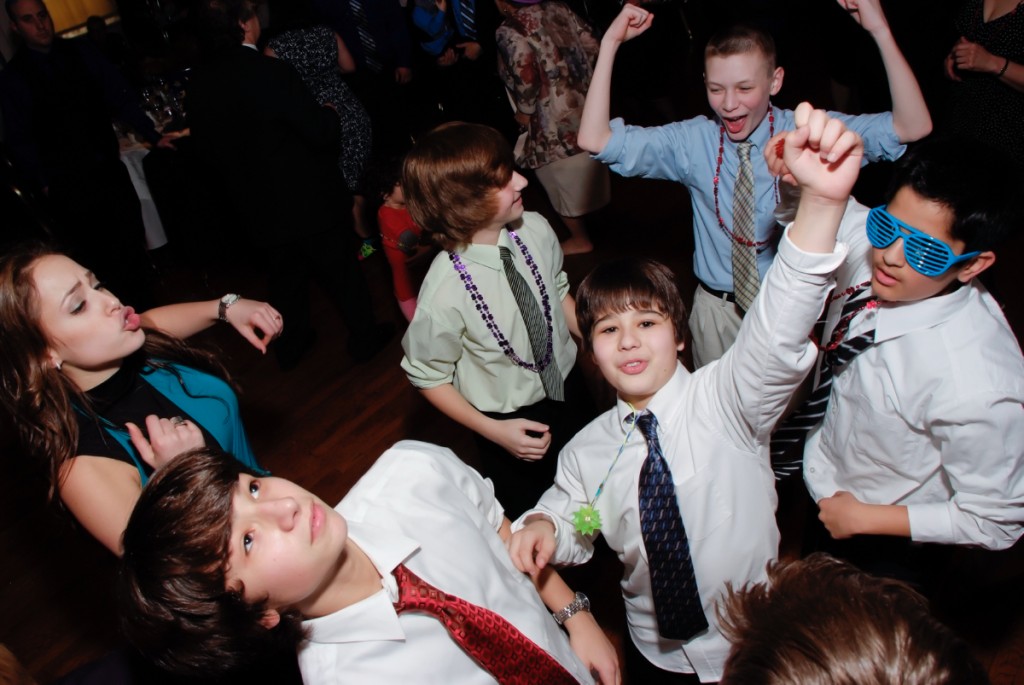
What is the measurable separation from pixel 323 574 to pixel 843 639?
0.78 meters

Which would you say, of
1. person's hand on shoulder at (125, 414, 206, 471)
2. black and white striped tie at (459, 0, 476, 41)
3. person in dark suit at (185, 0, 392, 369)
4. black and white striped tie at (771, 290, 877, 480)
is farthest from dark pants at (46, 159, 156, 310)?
black and white striped tie at (771, 290, 877, 480)

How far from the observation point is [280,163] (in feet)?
10.6

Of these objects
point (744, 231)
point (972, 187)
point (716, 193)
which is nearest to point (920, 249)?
point (972, 187)

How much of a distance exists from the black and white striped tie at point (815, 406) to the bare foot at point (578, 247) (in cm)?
247

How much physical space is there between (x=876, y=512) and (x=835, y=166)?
2.87 ft

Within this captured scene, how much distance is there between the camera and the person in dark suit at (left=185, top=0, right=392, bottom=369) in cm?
291

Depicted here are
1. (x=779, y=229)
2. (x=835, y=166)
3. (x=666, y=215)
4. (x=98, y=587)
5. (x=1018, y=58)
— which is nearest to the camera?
(x=835, y=166)

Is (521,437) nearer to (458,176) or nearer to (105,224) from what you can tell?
(458,176)

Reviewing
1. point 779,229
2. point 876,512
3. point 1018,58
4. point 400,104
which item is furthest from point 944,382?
point 400,104

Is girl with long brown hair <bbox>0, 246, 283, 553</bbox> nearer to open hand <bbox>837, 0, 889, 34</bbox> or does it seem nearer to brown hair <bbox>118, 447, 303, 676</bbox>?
brown hair <bbox>118, 447, 303, 676</bbox>

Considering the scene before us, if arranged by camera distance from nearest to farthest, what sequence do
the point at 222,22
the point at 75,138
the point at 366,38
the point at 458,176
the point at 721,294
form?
the point at 458,176 < the point at 721,294 < the point at 222,22 < the point at 75,138 < the point at 366,38

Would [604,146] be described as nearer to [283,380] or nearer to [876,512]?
[876,512]

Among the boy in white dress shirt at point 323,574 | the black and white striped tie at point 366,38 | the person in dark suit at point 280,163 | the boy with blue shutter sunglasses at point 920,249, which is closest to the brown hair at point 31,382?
the boy in white dress shirt at point 323,574

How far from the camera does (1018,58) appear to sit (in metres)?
2.29
